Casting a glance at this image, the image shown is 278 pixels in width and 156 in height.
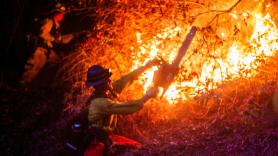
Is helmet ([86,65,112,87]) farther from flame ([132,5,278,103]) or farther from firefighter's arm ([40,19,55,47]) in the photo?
firefighter's arm ([40,19,55,47])

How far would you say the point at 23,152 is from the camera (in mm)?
9867

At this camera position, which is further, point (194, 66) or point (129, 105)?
point (194, 66)

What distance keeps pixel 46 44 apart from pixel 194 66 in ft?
17.4

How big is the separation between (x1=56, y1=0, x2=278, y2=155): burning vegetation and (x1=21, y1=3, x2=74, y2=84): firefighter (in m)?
2.50

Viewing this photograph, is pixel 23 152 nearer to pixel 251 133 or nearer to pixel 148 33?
pixel 148 33

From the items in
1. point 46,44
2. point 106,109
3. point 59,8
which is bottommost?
point 106,109

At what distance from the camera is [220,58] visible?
30.1 ft

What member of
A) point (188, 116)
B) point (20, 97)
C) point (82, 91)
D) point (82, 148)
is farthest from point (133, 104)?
point (20, 97)

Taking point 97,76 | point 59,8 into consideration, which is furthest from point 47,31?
point 97,76

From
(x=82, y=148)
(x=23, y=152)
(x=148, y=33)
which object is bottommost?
(x=23, y=152)

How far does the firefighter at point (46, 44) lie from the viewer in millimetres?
12359

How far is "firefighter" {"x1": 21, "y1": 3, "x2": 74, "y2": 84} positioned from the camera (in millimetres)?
12359

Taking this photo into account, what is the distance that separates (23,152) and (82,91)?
227 centimetres

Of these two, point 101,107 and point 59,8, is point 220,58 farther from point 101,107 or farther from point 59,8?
point 59,8
